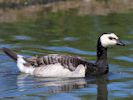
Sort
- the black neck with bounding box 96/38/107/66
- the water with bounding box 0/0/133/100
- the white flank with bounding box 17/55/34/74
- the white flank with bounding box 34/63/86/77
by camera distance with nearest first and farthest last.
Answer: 1. the water with bounding box 0/0/133/100
2. the white flank with bounding box 34/63/86/77
3. the white flank with bounding box 17/55/34/74
4. the black neck with bounding box 96/38/107/66

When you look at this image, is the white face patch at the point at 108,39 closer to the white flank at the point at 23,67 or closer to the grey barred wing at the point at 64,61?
the grey barred wing at the point at 64,61

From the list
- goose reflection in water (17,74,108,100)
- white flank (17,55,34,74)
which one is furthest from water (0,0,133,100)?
white flank (17,55,34,74)

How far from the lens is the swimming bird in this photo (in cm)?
1808

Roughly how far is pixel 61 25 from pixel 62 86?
33.8ft

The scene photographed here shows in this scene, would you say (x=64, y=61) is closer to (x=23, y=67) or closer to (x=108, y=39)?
(x=23, y=67)

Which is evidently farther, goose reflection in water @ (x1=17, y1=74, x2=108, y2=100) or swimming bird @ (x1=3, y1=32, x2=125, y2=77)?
swimming bird @ (x1=3, y1=32, x2=125, y2=77)

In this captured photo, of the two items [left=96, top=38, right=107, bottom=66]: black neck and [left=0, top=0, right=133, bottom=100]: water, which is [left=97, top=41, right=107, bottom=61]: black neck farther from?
[left=0, top=0, right=133, bottom=100]: water

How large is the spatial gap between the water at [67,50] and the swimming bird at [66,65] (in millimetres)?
256

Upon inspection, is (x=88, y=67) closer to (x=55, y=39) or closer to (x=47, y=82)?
(x=47, y=82)

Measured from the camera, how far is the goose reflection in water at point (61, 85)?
53.3ft

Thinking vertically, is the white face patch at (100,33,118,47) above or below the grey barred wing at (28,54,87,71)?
above

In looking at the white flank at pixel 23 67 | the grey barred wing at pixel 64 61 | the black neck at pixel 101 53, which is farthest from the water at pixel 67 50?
the black neck at pixel 101 53

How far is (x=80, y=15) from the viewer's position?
2927 cm

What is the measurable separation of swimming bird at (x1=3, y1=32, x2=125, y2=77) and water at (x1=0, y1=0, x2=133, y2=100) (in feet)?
0.84
